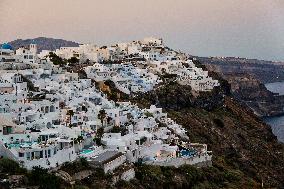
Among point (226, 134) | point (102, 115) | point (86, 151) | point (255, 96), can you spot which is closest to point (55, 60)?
point (226, 134)

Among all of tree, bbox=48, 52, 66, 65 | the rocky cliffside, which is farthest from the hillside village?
the rocky cliffside

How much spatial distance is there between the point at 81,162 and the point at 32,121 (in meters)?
4.78

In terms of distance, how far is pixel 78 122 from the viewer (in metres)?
34.3

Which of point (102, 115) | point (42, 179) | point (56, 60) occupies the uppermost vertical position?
point (56, 60)

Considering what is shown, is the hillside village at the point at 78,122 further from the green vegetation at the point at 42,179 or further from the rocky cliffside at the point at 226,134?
the rocky cliffside at the point at 226,134

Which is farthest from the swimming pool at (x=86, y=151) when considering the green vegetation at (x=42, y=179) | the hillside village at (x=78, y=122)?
the green vegetation at (x=42, y=179)

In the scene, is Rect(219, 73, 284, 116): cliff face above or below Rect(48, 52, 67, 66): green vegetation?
below

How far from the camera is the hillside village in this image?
91.1ft

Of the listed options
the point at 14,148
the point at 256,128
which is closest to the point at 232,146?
the point at 256,128

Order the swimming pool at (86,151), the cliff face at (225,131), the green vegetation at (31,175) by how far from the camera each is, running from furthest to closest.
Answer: the cliff face at (225,131) → the swimming pool at (86,151) → the green vegetation at (31,175)

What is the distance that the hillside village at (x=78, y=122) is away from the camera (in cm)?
2777

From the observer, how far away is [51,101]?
36562 millimetres

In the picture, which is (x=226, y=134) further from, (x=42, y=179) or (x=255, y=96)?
(x=255, y=96)

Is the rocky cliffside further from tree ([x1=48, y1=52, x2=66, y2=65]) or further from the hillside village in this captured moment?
tree ([x1=48, y1=52, x2=66, y2=65])
